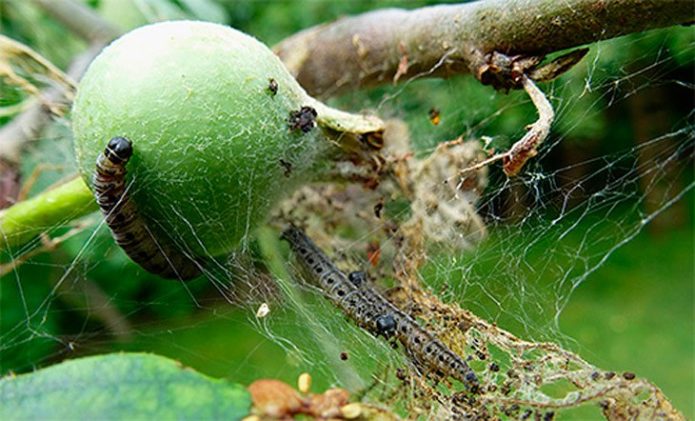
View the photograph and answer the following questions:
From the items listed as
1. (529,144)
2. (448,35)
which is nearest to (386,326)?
(529,144)

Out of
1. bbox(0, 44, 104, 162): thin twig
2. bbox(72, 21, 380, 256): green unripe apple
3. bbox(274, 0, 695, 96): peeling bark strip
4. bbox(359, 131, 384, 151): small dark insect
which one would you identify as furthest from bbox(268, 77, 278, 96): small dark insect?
bbox(0, 44, 104, 162): thin twig

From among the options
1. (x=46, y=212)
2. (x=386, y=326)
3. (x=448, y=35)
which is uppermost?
(x=448, y=35)

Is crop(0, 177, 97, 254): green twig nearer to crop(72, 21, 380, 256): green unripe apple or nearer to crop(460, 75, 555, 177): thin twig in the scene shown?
crop(72, 21, 380, 256): green unripe apple

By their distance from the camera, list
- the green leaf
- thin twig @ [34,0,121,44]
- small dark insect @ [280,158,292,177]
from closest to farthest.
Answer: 1. the green leaf
2. small dark insect @ [280,158,292,177]
3. thin twig @ [34,0,121,44]

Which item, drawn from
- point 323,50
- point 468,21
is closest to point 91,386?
point 468,21

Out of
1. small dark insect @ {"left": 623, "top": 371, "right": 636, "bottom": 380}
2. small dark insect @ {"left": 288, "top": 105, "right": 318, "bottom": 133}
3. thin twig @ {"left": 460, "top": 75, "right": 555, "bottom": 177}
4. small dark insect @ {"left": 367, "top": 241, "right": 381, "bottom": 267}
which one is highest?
thin twig @ {"left": 460, "top": 75, "right": 555, "bottom": 177}

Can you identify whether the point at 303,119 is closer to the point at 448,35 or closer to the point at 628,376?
the point at 448,35

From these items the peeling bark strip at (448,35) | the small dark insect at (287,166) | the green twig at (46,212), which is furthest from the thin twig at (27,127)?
the small dark insect at (287,166)
